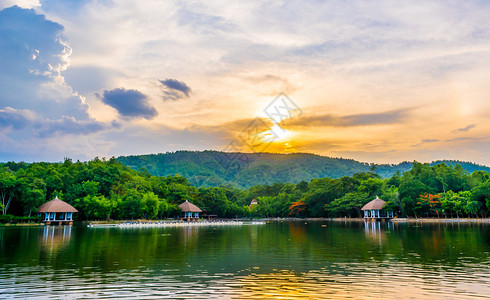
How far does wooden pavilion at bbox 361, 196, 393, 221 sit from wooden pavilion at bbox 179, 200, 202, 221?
29.6 meters

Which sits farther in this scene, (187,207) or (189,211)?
(187,207)

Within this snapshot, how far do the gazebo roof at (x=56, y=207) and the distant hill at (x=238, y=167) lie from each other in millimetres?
90125

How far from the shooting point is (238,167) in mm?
156250

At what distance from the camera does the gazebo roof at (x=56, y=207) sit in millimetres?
46562

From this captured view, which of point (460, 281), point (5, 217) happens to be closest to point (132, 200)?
point (5, 217)

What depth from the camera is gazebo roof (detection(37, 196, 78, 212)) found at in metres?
46.6

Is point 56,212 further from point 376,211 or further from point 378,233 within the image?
point 376,211

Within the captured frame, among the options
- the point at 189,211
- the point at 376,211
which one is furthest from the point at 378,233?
the point at 189,211

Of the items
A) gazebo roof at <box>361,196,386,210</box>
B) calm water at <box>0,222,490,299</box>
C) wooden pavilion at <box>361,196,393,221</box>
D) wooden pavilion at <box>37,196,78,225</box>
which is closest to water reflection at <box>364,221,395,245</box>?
calm water at <box>0,222,490,299</box>

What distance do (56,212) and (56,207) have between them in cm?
174

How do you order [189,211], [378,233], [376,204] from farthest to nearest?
[189,211] → [376,204] → [378,233]

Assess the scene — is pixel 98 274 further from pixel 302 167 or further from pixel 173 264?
pixel 302 167

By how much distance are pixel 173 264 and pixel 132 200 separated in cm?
4053

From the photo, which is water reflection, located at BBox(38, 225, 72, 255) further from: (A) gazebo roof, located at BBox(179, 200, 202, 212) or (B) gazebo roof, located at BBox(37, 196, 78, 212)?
(A) gazebo roof, located at BBox(179, 200, 202, 212)
